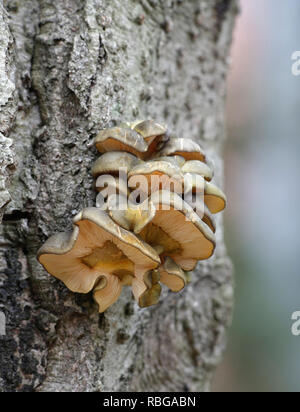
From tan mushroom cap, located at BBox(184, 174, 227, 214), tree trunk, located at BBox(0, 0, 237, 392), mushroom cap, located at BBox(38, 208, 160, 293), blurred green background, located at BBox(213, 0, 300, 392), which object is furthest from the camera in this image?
blurred green background, located at BBox(213, 0, 300, 392)

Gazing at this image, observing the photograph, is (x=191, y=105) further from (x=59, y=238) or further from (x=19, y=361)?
(x=19, y=361)

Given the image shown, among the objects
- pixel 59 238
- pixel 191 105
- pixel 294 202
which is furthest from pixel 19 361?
pixel 294 202

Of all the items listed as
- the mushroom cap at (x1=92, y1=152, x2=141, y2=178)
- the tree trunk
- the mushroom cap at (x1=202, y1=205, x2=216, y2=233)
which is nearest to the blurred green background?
the tree trunk

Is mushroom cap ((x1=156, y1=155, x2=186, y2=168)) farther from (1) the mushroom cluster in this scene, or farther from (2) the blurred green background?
(2) the blurred green background

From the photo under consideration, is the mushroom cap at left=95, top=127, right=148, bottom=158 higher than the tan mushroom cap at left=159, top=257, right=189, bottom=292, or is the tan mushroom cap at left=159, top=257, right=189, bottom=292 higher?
the mushroom cap at left=95, top=127, right=148, bottom=158

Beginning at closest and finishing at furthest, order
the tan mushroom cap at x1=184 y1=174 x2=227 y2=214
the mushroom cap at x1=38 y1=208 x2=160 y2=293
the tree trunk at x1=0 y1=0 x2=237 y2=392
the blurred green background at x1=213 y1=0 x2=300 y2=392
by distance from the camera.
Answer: the mushroom cap at x1=38 y1=208 x2=160 y2=293, the tan mushroom cap at x1=184 y1=174 x2=227 y2=214, the tree trunk at x1=0 y1=0 x2=237 y2=392, the blurred green background at x1=213 y1=0 x2=300 y2=392

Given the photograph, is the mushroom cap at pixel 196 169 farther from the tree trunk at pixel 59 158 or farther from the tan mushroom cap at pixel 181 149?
the tree trunk at pixel 59 158

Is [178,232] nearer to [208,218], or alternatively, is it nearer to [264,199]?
[208,218]
